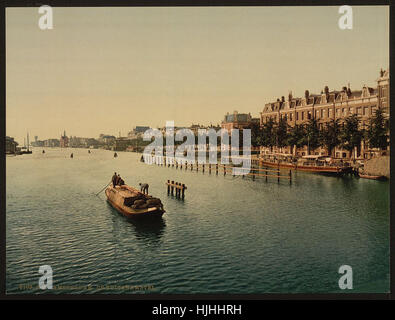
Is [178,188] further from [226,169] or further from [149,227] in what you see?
[226,169]

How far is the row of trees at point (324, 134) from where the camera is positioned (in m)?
41.7

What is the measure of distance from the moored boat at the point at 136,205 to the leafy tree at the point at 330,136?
35597 mm

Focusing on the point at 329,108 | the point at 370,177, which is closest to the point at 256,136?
the point at 329,108

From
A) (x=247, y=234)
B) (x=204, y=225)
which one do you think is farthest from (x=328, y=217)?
(x=204, y=225)

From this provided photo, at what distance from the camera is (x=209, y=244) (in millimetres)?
20109

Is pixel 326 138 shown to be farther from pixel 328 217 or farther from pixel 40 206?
pixel 40 206

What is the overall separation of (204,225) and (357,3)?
1621 centimetres

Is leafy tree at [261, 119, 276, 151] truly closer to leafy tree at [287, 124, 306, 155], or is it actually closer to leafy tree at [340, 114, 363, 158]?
leafy tree at [287, 124, 306, 155]

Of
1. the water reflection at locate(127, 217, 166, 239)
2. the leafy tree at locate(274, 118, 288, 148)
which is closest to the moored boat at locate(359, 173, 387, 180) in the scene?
the leafy tree at locate(274, 118, 288, 148)

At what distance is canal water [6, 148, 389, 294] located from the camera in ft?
51.0

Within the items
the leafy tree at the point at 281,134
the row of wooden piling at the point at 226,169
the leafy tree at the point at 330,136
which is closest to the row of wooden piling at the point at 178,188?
the row of wooden piling at the point at 226,169

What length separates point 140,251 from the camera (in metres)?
19.5

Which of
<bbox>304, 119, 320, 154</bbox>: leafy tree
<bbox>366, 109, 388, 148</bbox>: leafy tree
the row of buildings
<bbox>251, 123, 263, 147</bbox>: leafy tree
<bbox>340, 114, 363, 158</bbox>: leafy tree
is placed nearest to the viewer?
<bbox>366, 109, 388, 148</bbox>: leafy tree
